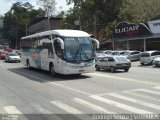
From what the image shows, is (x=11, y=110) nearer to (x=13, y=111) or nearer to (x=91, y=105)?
(x=13, y=111)

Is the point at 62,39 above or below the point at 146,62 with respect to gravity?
above

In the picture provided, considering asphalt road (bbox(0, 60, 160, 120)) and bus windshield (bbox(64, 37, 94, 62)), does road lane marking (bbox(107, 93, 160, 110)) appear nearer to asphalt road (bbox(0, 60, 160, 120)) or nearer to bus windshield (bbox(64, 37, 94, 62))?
asphalt road (bbox(0, 60, 160, 120))

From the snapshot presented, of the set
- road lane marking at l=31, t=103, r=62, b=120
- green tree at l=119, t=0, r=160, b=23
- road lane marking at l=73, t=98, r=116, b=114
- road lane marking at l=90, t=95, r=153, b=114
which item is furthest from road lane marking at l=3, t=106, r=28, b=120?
green tree at l=119, t=0, r=160, b=23

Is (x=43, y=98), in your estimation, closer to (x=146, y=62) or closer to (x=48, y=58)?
(x=48, y=58)

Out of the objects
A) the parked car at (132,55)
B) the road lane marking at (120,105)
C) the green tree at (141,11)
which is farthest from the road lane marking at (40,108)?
the green tree at (141,11)

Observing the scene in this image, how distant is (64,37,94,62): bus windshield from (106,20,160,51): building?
26.8 meters

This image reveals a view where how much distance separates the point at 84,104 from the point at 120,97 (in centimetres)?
200

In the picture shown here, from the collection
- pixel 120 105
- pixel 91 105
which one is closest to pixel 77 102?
pixel 91 105

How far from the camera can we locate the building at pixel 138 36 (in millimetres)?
50475

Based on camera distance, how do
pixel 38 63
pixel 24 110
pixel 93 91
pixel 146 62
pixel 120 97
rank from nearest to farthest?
1. pixel 24 110
2. pixel 120 97
3. pixel 93 91
4. pixel 38 63
5. pixel 146 62

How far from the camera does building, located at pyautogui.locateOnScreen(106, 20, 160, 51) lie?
166 ft

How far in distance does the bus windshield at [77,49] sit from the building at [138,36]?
26.8 m

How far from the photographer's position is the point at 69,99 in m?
14.0

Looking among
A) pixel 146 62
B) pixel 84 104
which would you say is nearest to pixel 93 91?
pixel 84 104
